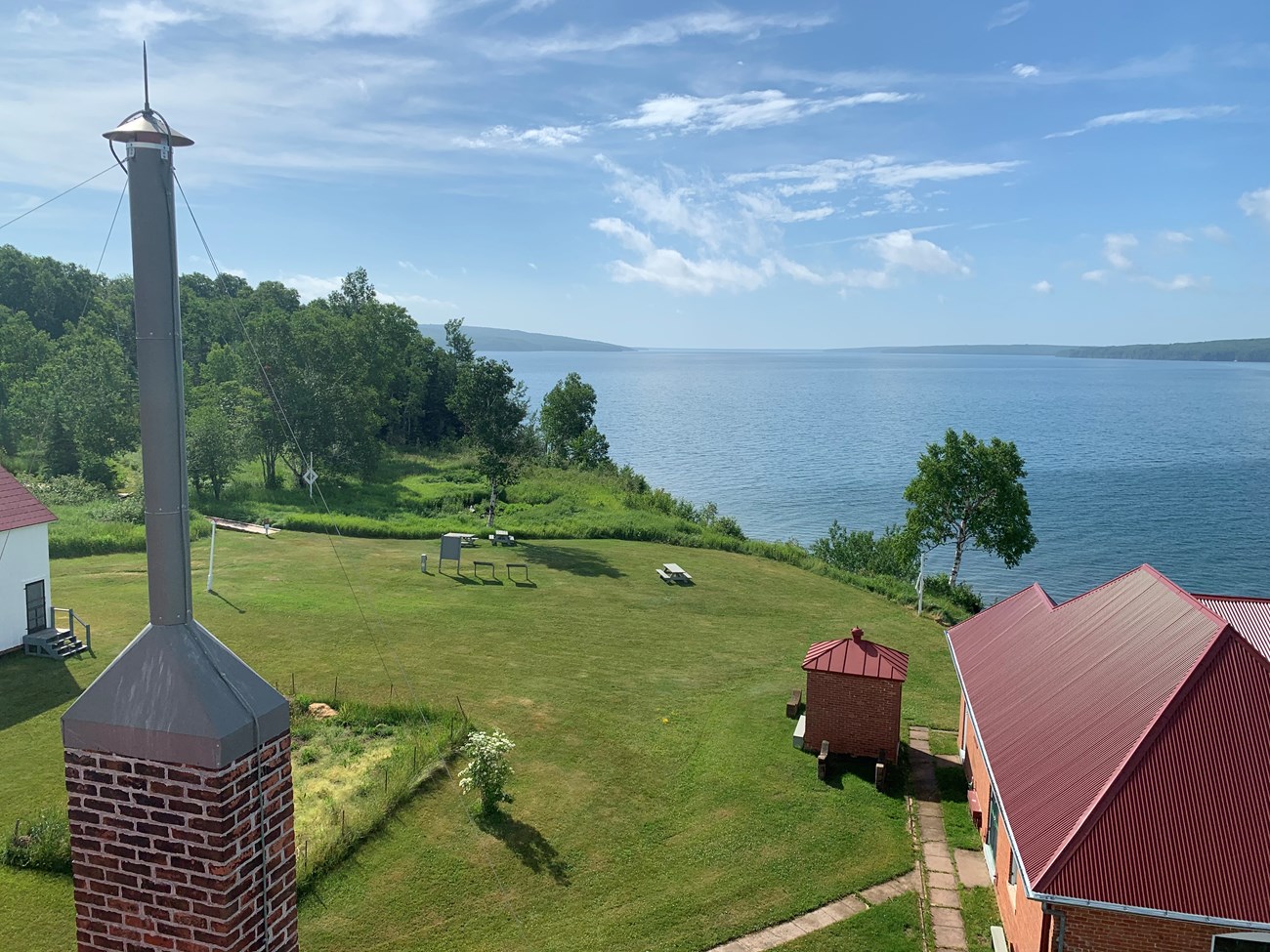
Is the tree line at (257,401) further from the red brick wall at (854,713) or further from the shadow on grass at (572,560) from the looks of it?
the red brick wall at (854,713)

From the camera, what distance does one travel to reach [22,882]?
44.4 ft

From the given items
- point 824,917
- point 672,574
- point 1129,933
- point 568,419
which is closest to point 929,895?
point 824,917

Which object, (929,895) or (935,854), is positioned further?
(935,854)

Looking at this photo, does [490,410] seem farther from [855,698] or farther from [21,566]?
[855,698]

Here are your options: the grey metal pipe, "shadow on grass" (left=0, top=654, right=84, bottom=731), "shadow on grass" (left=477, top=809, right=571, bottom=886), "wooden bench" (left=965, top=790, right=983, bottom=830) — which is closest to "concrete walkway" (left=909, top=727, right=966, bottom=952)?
"wooden bench" (left=965, top=790, right=983, bottom=830)

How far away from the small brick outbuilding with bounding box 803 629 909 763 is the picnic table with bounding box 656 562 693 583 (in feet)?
54.2

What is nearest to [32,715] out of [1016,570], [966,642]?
[966,642]

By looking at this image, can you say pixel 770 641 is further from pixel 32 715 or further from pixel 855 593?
pixel 32 715

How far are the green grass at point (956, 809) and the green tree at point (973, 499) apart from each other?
22.7 meters

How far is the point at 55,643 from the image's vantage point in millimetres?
22984

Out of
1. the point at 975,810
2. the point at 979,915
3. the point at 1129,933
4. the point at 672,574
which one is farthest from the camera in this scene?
the point at 672,574

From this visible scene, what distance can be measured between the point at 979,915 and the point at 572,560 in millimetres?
25963

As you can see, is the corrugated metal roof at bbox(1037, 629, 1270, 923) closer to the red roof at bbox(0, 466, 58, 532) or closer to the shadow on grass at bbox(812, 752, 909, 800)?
the shadow on grass at bbox(812, 752, 909, 800)

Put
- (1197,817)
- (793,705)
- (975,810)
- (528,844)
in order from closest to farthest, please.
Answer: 1. (1197,817)
2. (528,844)
3. (975,810)
4. (793,705)
